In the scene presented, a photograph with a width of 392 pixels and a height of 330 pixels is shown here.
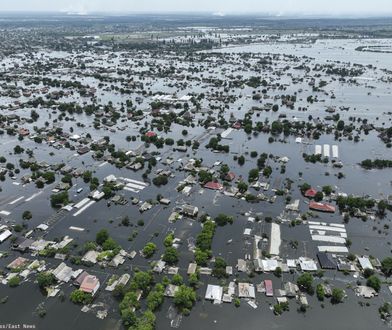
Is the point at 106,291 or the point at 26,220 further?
the point at 26,220

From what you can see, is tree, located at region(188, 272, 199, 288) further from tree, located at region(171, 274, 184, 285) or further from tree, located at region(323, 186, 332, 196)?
tree, located at region(323, 186, 332, 196)

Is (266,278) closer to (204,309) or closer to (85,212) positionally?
(204,309)

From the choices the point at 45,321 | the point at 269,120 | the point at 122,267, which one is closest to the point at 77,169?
the point at 122,267

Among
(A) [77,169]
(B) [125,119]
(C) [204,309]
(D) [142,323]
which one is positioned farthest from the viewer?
(B) [125,119]

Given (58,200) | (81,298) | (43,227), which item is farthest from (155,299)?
(58,200)

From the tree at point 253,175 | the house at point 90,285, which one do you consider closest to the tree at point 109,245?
the house at point 90,285

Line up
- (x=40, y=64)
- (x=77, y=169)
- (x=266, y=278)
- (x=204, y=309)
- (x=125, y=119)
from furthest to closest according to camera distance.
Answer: (x=40, y=64) < (x=125, y=119) < (x=77, y=169) < (x=266, y=278) < (x=204, y=309)
